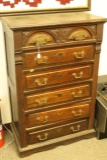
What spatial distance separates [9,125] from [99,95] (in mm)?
953

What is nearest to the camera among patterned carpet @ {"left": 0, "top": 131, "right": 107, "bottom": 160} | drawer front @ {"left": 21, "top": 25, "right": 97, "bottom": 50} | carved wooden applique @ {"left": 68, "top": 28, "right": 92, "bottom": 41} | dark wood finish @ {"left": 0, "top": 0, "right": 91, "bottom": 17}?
drawer front @ {"left": 21, "top": 25, "right": 97, "bottom": 50}

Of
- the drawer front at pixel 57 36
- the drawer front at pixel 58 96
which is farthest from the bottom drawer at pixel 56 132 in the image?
the drawer front at pixel 57 36

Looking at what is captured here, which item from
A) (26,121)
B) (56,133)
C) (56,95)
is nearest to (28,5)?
(56,95)

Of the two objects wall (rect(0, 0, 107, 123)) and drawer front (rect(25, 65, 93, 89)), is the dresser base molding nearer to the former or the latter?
wall (rect(0, 0, 107, 123))

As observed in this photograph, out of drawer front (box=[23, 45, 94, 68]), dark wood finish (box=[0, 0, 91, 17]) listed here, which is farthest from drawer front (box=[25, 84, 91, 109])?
dark wood finish (box=[0, 0, 91, 17])

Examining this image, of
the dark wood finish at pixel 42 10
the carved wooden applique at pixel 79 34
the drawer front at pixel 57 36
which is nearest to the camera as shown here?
the drawer front at pixel 57 36

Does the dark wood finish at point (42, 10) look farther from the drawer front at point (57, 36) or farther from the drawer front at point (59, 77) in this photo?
the drawer front at point (59, 77)

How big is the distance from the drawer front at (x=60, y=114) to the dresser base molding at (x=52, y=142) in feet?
0.64

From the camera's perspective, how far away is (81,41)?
167cm

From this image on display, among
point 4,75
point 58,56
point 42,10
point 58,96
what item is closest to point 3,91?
point 4,75

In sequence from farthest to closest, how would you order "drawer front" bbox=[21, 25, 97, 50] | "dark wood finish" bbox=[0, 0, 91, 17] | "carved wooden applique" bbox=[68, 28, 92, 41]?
1. "dark wood finish" bbox=[0, 0, 91, 17]
2. "carved wooden applique" bbox=[68, 28, 92, 41]
3. "drawer front" bbox=[21, 25, 97, 50]

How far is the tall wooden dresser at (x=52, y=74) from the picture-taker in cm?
155

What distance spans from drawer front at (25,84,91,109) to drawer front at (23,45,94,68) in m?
0.25

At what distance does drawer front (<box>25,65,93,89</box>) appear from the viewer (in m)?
1.66
